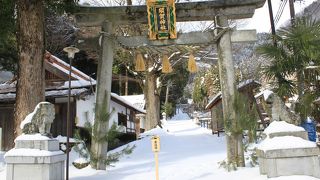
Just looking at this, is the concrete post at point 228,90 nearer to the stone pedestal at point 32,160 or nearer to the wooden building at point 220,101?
the stone pedestal at point 32,160

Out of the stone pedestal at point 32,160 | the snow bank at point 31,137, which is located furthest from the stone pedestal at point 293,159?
the snow bank at point 31,137

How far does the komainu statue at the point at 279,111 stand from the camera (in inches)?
316

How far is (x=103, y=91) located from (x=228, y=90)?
402cm

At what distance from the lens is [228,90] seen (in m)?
11.1

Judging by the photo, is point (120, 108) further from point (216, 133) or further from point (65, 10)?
point (65, 10)

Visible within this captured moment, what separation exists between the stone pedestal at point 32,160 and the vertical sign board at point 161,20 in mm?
5161

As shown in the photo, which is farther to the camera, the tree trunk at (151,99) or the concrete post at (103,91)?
the tree trunk at (151,99)

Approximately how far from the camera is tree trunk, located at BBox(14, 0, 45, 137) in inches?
408

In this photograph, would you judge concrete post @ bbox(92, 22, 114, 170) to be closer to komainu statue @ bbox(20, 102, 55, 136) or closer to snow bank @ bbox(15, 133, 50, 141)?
komainu statue @ bbox(20, 102, 55, 136)

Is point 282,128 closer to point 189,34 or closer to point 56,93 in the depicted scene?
point 189,34

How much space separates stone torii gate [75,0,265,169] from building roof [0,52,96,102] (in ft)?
21.2

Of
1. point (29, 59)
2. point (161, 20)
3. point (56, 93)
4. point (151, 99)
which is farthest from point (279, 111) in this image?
point (151, 99)

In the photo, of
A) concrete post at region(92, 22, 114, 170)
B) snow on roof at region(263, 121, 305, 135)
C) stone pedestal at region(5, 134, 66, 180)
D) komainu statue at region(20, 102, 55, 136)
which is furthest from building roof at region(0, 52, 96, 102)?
snow on roof at region(263, 121, 305, 135)

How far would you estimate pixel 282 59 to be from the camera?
32.3 feet
